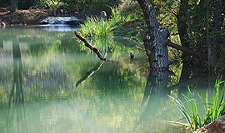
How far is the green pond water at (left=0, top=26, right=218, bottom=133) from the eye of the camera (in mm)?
3045

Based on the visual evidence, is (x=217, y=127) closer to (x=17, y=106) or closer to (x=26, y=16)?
(x=17, y=106)

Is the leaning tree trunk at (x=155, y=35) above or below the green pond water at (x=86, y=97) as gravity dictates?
above

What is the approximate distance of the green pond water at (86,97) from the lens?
3045 millimetres

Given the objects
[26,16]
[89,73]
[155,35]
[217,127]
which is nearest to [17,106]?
[89,73]

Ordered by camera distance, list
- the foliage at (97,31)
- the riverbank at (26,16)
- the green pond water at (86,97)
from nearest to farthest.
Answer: the green pond water at (86,97) → the foliage at (97,31) → the riverbank at (26,16)

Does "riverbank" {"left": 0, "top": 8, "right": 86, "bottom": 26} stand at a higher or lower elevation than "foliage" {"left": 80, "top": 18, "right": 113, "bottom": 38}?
higher

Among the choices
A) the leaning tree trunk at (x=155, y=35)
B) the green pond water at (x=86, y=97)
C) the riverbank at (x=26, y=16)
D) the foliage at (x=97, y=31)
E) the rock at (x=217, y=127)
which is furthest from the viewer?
the riverbank at (x=26, y=16)

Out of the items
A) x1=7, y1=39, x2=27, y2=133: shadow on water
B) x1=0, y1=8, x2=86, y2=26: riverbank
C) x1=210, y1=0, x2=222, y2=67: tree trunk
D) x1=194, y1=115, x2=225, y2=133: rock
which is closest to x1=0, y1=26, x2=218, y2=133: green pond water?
x1=7, y1=39, x2=27, y2=133: shadow on water

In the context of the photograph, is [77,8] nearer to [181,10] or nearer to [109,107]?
[181,10]

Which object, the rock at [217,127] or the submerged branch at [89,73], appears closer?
the rock at [217,127]

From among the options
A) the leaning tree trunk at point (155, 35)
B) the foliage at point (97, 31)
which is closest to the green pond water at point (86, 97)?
the leaning tree trunk at point (155, 35)

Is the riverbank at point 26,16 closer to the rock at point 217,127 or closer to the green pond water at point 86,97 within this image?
the green pond water at point 86,97

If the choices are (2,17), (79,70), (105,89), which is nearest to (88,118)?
(105,89)

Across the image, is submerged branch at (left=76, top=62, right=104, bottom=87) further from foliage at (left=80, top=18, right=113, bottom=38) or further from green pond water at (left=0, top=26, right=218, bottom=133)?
foliage at (left=80, top=18, right=113, bottom=38)
